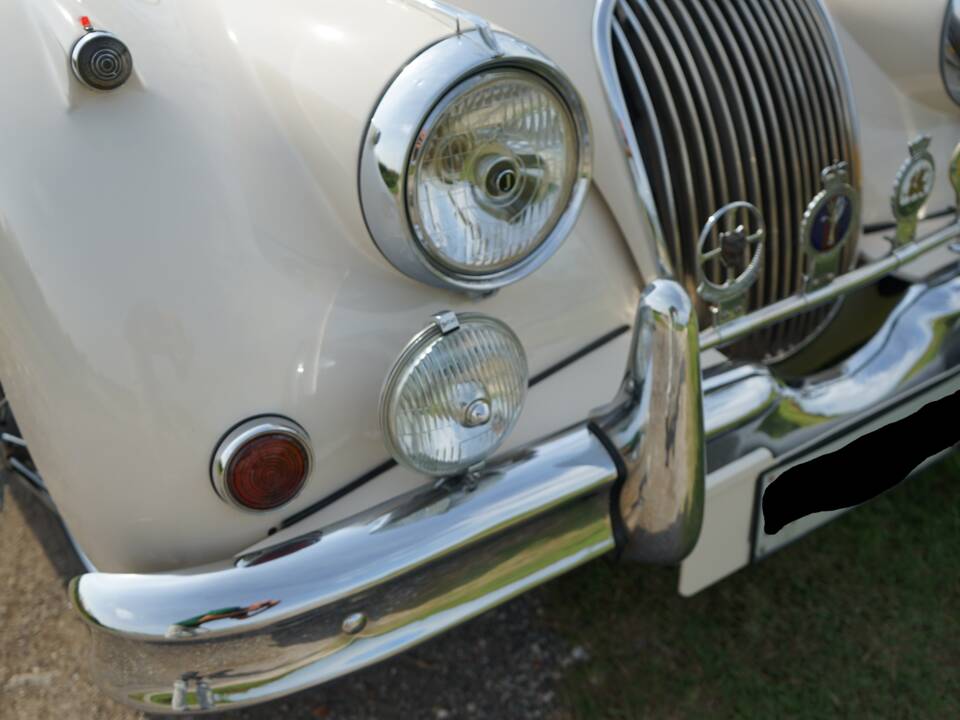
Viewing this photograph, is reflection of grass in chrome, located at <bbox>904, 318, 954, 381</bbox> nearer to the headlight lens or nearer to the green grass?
the green grass

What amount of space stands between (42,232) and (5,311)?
0.37 feet

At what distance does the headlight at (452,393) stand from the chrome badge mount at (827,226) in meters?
0.67


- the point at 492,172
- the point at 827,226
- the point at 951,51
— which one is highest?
the point at 492,172

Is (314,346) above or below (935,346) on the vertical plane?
above

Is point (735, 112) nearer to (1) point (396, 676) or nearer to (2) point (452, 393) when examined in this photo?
(2) point (452, 393)

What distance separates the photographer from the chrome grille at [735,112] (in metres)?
1.54

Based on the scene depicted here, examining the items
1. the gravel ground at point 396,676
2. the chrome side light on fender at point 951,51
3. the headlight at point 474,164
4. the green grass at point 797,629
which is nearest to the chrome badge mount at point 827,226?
the chrome side light on fender at point 951,51

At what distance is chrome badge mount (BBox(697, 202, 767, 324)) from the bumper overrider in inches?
6.5

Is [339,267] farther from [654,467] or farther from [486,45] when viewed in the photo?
[654,467]

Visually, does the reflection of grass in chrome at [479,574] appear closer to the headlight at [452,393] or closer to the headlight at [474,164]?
the headlight at [452,393]

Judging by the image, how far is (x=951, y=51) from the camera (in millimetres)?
1878

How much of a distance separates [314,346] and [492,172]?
32cm

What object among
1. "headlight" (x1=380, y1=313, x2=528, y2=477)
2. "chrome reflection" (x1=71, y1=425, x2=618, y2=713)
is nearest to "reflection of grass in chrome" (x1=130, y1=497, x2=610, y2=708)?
"chrome reflection" (x1=71, y1=425, x2=618, y2=713)

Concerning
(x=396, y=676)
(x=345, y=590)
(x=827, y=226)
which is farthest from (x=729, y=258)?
(x=396, y=676)
